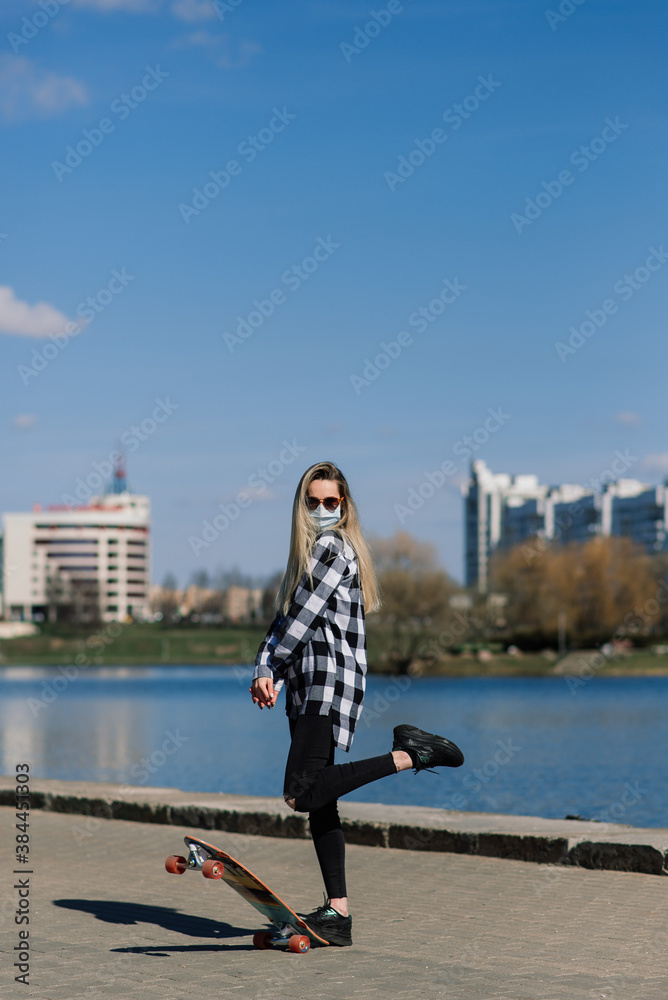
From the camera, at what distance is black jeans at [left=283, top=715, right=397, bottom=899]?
18.3ft

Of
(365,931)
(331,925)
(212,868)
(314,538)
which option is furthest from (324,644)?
(365,931)

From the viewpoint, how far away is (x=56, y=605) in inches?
6122

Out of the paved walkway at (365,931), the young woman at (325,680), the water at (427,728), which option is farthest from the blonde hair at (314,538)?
the water at (427,728)

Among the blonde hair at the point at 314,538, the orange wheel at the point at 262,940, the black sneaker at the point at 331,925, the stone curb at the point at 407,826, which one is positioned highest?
the blonde hair at the point at 314,538

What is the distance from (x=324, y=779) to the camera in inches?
220

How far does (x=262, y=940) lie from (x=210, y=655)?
121m

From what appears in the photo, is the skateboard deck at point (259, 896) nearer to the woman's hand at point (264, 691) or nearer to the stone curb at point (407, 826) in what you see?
the woman's hand at point (264, 691)

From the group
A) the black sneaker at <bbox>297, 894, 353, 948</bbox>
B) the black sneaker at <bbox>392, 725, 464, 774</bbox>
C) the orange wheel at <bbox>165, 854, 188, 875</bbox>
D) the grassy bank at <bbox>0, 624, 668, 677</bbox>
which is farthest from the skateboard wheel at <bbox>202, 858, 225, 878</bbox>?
the grassy bank at <bbox>0, 624, 668, 677</bbox>

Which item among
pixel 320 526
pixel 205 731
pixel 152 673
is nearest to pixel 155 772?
pixel 205 731

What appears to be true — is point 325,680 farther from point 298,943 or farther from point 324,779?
point 298,943

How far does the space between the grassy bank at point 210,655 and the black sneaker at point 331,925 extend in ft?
280

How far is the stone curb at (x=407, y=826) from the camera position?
764 centimetres

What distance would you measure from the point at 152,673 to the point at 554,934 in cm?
10966

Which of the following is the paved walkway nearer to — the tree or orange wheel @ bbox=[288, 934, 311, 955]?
orange wheel @ bbox=[288, 934, 311, 955]
